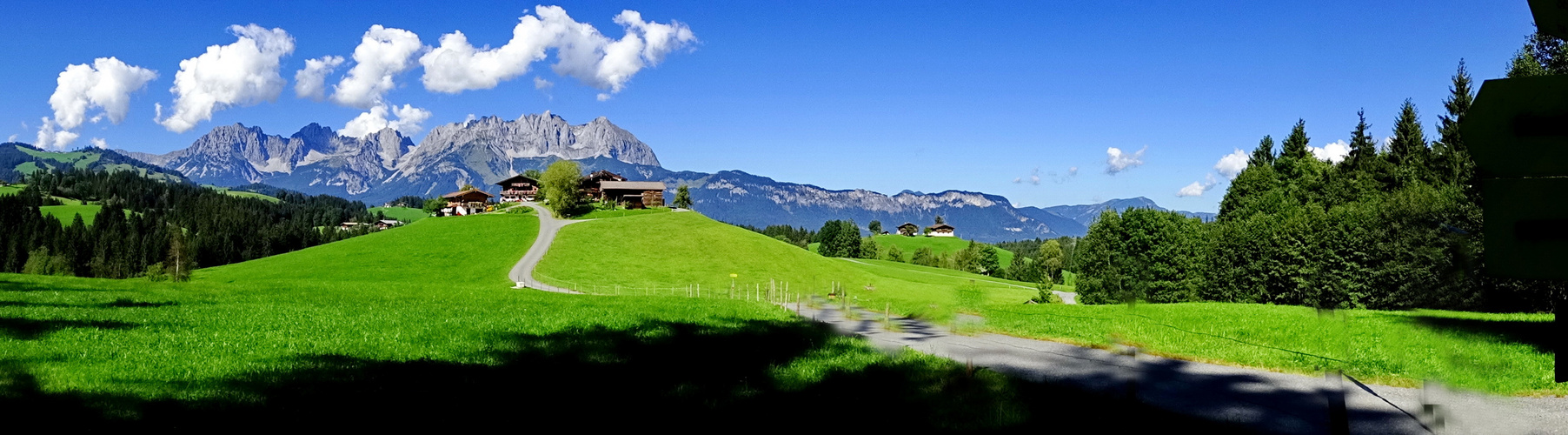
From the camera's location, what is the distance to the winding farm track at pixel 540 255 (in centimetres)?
6776

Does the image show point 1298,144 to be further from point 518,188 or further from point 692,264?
point 518,188

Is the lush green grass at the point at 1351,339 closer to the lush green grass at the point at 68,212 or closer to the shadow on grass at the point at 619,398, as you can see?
the shadow on grass at the point at 619,398

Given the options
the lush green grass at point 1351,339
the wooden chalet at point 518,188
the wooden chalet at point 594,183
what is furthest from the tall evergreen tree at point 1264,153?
the wooden chalet at point 518,188

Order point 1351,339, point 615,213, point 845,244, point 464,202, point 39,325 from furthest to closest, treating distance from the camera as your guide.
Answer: point 845,244
point 464,202
point 615,213
point 39,325
point 1351,339

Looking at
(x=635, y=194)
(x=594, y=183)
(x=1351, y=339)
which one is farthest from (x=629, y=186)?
(x=1351, y=339)

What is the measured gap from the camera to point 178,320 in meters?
18.6

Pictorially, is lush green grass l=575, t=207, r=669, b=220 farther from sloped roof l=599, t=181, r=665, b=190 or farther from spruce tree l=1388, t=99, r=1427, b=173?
spruce tree l=1388, t=99, r=1427, b=173

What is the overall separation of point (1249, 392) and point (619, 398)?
32.5ft

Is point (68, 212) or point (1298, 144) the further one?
point (68, 212)

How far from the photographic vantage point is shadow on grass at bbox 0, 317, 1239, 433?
8.89 meters

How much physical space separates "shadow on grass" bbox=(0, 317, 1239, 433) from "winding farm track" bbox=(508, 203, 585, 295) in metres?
37.0

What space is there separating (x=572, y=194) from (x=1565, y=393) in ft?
404

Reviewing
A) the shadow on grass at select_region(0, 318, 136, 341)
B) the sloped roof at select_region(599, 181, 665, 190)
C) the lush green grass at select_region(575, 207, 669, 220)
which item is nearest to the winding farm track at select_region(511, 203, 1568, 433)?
the shadow on grass at select_region(0, 318, 136, 341)

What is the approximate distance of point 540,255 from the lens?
86875 millimetres
